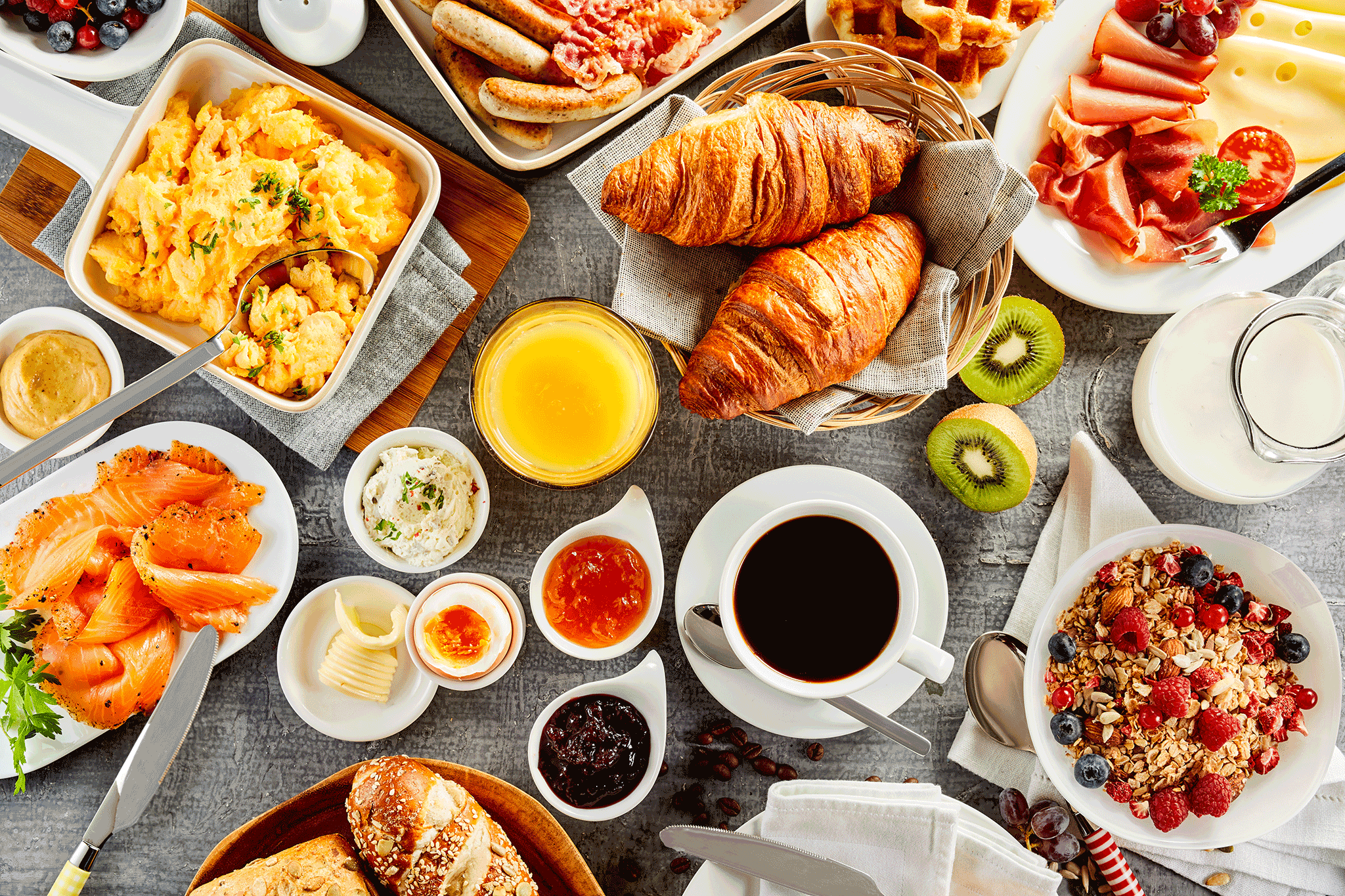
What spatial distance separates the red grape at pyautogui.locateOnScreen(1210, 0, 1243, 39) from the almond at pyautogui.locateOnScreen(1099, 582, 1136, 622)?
1411 millimetres

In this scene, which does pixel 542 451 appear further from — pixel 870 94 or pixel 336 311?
pixel 870 94

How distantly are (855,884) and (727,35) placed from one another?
6.89ft

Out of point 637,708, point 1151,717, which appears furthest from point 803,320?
point 1151,717

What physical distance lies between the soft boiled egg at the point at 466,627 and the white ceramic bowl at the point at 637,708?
0.21m

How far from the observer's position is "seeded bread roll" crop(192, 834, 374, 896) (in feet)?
5.72

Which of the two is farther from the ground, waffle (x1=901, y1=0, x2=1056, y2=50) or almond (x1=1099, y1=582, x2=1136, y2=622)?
waffle (x1=901, y1=0, x2=1056, y2=50)

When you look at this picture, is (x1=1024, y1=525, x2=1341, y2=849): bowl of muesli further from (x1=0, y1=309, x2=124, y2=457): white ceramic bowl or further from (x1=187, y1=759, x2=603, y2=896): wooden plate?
(x1=0, y1=309, x2=124, y2=457): white ceramic bowl

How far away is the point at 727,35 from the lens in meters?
2.02

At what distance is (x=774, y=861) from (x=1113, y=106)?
2.01m

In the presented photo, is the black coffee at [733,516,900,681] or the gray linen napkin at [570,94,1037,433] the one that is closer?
the gray linen napkin at [570,94,1037,433]

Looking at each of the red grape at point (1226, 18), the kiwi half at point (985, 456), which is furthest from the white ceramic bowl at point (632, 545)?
the red grape at point (1226, 18)

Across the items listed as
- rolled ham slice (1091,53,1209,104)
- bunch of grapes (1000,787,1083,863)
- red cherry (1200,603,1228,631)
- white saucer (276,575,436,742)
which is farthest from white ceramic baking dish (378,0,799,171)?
bunch of grapes (1000,787,1083,863)

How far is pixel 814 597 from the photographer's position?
1.83 m

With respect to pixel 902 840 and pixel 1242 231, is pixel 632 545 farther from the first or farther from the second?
pixel 1242 231
